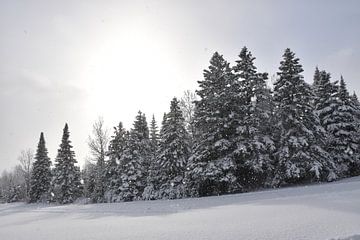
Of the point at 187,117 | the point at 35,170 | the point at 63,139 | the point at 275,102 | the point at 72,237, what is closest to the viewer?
the point at 72,237

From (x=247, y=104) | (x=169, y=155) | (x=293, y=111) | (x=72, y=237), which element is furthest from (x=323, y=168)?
(x=72, y=237)

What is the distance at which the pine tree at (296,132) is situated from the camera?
76.6 feet

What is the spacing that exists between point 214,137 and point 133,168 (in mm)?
12875

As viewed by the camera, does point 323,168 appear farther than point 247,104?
No

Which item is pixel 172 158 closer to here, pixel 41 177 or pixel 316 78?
pixel 316 78

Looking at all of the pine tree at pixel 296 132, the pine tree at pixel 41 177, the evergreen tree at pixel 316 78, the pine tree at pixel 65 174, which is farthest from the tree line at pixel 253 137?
the pine tree at pixel 41 177

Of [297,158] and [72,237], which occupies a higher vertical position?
[297,158]

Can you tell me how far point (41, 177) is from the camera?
51.6 m

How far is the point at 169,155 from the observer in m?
30.6

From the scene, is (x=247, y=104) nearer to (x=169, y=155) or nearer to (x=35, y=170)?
(x=169, y=155)

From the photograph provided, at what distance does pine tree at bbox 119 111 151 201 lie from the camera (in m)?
33.4

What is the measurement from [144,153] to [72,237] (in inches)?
1155

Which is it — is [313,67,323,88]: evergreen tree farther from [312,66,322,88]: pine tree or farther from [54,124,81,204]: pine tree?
[54,124,81,204]: pine tree

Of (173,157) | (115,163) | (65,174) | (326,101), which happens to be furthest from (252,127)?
→ (65,174)
